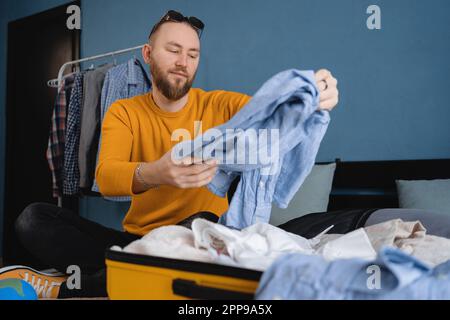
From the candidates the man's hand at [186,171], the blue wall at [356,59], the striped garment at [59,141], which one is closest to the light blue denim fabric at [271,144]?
the man's hand at [186,171]

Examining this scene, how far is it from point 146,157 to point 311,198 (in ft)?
2.18

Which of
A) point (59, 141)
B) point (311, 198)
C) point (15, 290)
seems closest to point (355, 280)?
point (15, 290)

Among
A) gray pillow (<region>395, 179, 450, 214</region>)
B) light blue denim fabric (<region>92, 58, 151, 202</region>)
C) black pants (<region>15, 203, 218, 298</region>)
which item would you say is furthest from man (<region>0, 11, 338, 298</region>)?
light blue denim fabric (<region>92, 58, 151, 202</region>)

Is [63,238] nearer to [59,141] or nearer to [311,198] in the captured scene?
[311,198]

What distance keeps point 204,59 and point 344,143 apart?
88 cm

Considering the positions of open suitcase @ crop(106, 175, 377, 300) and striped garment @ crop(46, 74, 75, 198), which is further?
striped garment @ crop(46, 74, 75, 198)

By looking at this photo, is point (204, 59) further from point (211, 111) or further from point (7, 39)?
point (7, 39)

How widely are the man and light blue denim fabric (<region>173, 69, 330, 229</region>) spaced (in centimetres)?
35

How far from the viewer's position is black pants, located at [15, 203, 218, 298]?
1335mm

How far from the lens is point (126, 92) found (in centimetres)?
229

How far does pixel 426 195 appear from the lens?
5.09 ft

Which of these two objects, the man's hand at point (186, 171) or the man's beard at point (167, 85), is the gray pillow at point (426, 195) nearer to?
the man's beard at point (167, 85)

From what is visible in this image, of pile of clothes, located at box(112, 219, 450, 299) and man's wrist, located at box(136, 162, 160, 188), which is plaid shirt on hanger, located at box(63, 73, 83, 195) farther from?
pile of clothes, located at box(112, 219, 450, 299)
